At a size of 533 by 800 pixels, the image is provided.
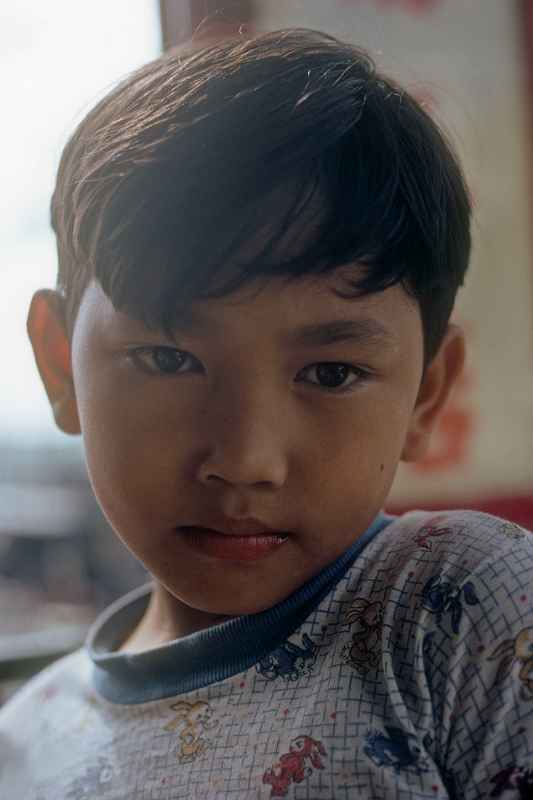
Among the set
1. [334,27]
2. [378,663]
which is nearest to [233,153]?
[378,663]

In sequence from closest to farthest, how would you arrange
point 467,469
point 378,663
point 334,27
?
point 378,663 → point 334,27 → point 467,469

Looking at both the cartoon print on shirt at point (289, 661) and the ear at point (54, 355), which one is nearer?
the cartoon print on shirt at point (289, 661)

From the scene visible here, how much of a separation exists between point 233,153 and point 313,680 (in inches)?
15.3

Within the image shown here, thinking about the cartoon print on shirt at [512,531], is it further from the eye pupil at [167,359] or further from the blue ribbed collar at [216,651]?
the eye pupil at [167,359]

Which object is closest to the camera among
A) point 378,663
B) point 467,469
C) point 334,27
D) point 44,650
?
point 378,663

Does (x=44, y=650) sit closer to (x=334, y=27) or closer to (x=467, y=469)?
(x=467, y=469)

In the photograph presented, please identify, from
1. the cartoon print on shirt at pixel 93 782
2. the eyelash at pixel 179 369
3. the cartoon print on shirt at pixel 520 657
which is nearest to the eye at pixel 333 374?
the eyelash at pixel 179 369

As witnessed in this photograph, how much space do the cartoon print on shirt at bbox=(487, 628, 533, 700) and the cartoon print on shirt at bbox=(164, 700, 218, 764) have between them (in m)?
0.25

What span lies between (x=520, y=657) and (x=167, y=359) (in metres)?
0.34

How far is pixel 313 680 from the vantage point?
2.48 ft

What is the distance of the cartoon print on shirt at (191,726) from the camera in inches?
31.0

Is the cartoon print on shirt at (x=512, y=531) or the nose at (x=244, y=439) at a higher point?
the nose at (x=244, y=439)

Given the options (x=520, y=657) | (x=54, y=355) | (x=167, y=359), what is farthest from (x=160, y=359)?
(x=520, y=657)

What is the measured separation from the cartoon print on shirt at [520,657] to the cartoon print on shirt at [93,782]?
0.36 m
